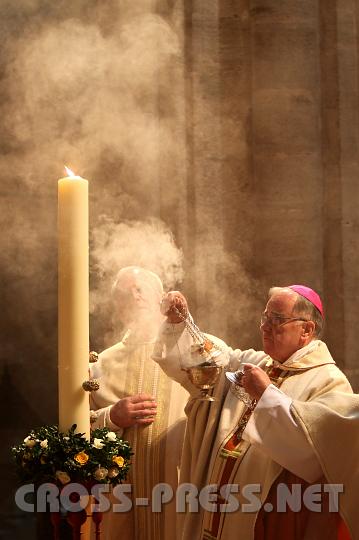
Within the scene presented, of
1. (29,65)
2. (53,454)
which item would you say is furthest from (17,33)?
(53,454)

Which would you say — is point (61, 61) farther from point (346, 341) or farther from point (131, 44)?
point (346, 341)

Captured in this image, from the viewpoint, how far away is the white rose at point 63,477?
2693 millimetres

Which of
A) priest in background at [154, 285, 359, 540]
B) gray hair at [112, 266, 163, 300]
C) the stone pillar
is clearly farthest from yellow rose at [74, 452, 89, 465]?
the stone pillar

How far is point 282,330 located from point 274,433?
0.53 metres

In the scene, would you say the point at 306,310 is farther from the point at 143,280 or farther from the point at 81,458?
the point at 81,458

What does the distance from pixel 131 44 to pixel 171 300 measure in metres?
2.29

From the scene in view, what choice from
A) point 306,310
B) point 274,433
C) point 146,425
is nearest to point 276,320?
point 306,310

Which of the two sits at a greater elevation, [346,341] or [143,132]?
[143,132]

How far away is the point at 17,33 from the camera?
5.34 metres

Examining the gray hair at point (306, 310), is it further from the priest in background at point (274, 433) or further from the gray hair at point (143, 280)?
the gray hair at point (143, 280)

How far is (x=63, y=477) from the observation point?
2693 millimetres

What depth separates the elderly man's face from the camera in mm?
3820

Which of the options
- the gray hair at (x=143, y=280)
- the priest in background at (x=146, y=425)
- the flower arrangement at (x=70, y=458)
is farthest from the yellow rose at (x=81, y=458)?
the gray hair at (x=143, y=280)

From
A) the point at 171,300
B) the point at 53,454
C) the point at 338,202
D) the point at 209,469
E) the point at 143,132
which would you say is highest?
the point at 143,132
